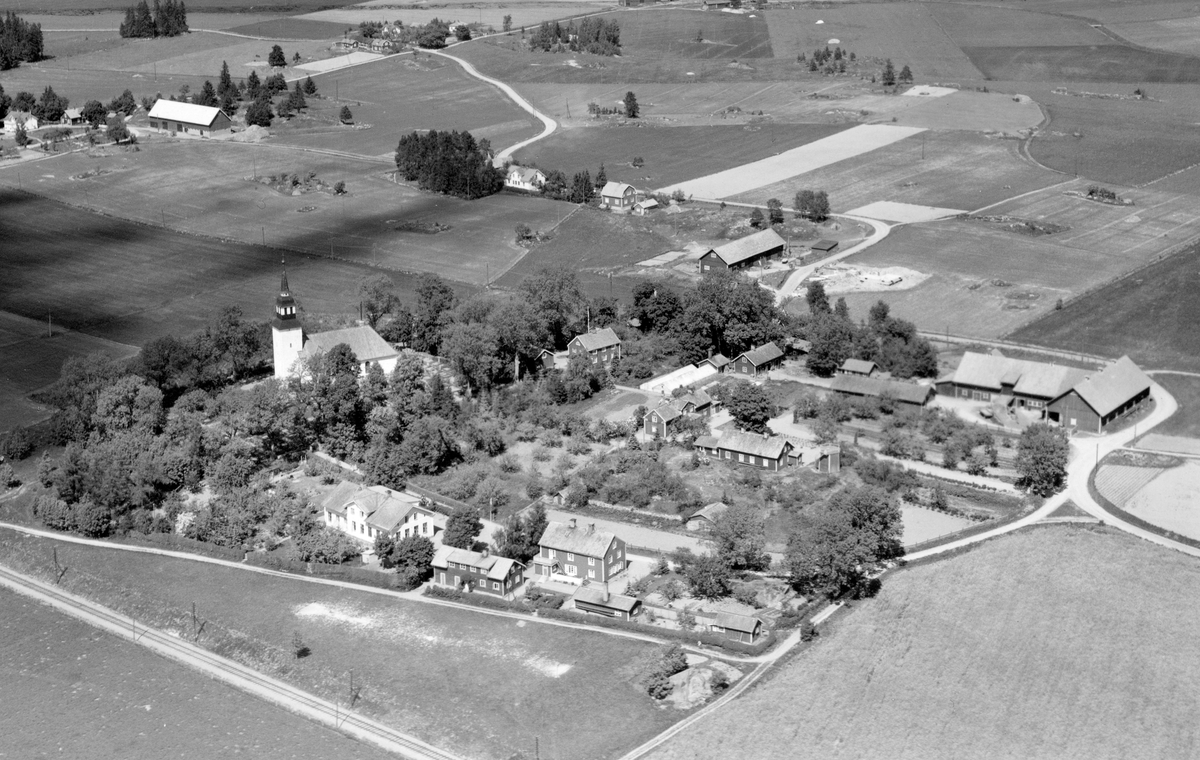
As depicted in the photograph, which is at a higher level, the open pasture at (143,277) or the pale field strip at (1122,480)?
the open pasture at (143,277)

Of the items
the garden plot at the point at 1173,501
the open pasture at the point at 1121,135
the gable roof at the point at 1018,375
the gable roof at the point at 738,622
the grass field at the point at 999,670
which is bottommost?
the grass field at the point at 999,670

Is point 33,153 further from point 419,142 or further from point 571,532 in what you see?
point 571,532

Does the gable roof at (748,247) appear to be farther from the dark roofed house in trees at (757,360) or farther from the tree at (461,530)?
the tree at (461,530)

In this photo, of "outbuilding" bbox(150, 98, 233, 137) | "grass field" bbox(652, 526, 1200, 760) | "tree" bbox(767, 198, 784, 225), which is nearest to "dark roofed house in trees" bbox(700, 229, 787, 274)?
"tree" bbox(767, 198, 784, 225)

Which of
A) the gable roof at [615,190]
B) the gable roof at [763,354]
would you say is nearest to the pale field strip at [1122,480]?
the gable roof at [763,354]

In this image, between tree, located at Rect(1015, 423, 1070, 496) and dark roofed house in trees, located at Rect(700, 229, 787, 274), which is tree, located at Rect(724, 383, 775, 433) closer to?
tree, located at Rect(1015, 423, 1070, 496)

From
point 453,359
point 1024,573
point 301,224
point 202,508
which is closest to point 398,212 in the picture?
point 301,224
